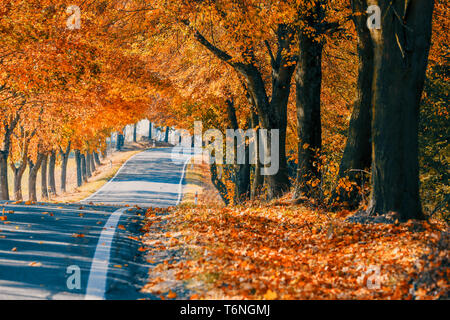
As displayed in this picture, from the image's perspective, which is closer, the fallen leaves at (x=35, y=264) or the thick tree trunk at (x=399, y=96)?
the fallen leaves at (x=35, y=264)

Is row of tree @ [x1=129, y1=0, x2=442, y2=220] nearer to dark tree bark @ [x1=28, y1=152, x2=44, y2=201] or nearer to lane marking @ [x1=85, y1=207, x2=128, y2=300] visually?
lane marking @ [x1=85, y1=207, x2=128, y2=300]

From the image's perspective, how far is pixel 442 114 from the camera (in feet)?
54.9

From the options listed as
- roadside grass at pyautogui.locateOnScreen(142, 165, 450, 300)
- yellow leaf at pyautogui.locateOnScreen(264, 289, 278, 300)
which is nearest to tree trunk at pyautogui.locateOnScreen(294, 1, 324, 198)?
roadside grass at pyautogui.locateOnScreen(142, 165, 450, 300)

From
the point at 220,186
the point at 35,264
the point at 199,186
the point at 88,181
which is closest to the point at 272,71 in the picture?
the point at 35,264

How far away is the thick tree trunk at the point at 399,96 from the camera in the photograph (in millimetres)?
8953

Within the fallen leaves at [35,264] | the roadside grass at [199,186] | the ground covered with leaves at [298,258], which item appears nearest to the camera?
the ground covered with leaves at [298,258]

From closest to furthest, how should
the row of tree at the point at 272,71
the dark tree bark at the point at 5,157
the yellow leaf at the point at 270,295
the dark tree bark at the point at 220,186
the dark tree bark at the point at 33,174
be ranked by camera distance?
1. the yellow leaf at the point at 270,295
2. the row of tree at the point at 272,71
3. the dark tree bark at the point at 5,157
4. the dark tree bark at the point at 220,186
5. the dark tree bark at the point at 33,174

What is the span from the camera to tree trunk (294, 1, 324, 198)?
13102 millimetres

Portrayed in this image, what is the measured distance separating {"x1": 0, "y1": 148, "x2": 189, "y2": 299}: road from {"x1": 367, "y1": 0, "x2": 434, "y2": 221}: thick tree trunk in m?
4.95

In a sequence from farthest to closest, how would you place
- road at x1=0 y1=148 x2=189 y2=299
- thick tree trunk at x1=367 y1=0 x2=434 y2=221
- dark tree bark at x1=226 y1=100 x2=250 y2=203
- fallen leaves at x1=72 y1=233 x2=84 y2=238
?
1. dark tree bark at x1=226 y1=100 x2=250 y2=203
2. fallen leaves at x1=72 y1=233 x2=84 y2=238
3. thick tree trunk at x1=367 y1=0 x2=434 y2=221
4. road at x1=0 y1=148 x2=189 y2=299

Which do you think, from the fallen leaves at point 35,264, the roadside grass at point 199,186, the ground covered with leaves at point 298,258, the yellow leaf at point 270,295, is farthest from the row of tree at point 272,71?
the roadside grass at point 199,186

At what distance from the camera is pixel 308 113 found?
13.3 metres

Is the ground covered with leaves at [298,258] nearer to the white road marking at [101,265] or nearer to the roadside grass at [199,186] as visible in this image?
the white road marking at [101,265]
